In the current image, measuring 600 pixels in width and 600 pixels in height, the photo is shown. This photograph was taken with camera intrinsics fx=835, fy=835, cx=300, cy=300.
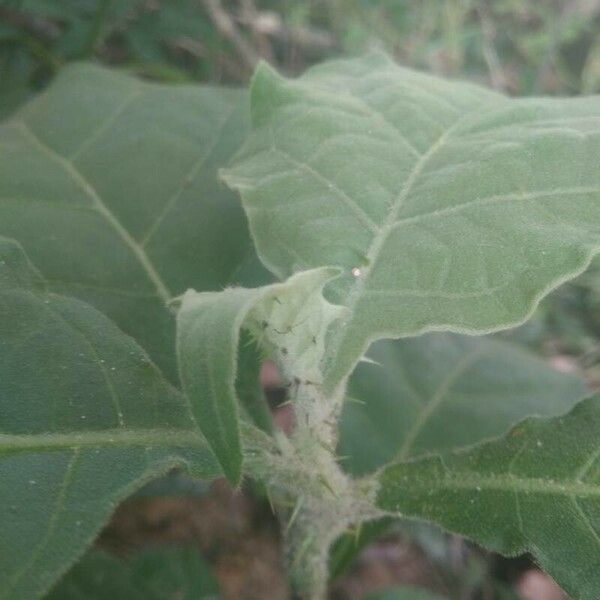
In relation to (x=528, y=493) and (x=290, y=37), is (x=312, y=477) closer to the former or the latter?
(x=528, y=493)

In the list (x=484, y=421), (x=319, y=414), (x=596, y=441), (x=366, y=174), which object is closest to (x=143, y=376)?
(x=319, y=414)

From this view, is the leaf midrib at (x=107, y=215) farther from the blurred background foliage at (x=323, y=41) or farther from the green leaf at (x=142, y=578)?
the green leaf at (x=142, y=578)

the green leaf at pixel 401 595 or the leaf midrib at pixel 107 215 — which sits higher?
the leaf midrib at pixel 107 215

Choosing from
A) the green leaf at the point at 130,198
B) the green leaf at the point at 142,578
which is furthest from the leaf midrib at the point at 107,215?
the green leaf at the point at 142,578

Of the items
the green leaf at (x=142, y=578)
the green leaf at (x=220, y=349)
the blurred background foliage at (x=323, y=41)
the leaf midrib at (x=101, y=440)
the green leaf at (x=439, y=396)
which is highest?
the green leaf at (x=220, y=349)

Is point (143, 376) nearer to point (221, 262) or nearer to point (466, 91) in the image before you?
point (221, 262)

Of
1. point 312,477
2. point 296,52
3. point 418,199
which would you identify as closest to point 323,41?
point 296,52
